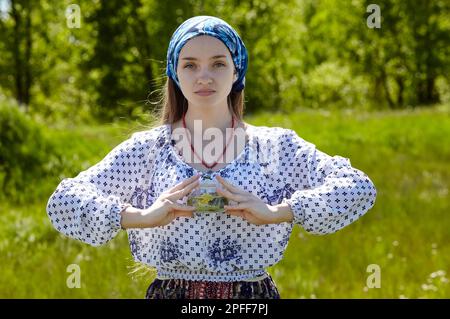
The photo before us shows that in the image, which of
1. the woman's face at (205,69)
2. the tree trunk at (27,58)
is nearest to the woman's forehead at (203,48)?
the woman's face at (205,69)

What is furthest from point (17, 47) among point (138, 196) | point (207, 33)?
point (207, 33)

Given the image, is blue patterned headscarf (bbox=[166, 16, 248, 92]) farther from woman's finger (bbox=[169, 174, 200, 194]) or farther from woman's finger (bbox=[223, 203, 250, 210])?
woman's finger (bbox=[223, 203, 250, 210])

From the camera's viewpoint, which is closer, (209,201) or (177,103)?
(209,201)

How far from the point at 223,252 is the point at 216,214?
158 mm

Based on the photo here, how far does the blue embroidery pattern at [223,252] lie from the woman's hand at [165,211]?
216 mm

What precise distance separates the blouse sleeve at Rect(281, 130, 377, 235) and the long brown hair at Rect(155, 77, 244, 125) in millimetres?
412

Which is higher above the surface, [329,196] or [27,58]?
[27,58]

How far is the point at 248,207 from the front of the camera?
294cm

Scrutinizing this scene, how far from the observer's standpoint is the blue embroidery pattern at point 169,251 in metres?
3.14

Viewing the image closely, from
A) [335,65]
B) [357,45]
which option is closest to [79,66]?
[357,45]

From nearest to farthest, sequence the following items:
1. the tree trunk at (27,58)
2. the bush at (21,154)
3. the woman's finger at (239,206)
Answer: the woman's finger at (239,206), the bush at (21,154), the tree trunk at (27,58)

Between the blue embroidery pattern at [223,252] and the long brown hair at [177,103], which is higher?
the long brown hair at [177,103]

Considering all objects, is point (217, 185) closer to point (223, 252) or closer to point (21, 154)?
point (223, 252)

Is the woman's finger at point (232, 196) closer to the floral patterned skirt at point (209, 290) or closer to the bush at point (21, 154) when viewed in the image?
the floral patterned skirt at point (209, 290)
